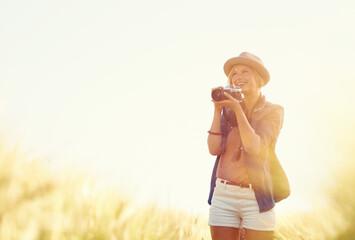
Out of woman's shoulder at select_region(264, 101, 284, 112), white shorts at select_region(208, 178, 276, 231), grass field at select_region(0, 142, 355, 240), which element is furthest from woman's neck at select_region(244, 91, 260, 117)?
grass field at select_region(0, 142, 355, 240)

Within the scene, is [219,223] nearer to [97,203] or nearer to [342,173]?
[342,173]

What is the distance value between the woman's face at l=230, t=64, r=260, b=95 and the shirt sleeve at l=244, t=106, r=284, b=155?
0.30 metres

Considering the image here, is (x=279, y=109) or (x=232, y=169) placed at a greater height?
(x=279, y=109)

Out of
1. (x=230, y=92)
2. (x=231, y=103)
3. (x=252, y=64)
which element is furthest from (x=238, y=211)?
(x=252, y=64)

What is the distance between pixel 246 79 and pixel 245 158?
75 cm

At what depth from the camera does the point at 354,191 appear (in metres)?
1.45

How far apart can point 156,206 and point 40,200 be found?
0.70 meters

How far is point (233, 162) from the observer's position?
3158 millimetres

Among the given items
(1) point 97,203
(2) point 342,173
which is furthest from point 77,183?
(2) point 342,173

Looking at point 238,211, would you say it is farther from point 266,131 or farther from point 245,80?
point 245,80

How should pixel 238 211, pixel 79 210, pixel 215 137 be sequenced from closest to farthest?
pixel 79 210 < pixel 238 211 < pixel 215 137

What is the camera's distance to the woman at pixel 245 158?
2939 millimetres

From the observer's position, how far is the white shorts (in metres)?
2.92

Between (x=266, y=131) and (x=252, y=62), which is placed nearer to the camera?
(x=266, y=131)
